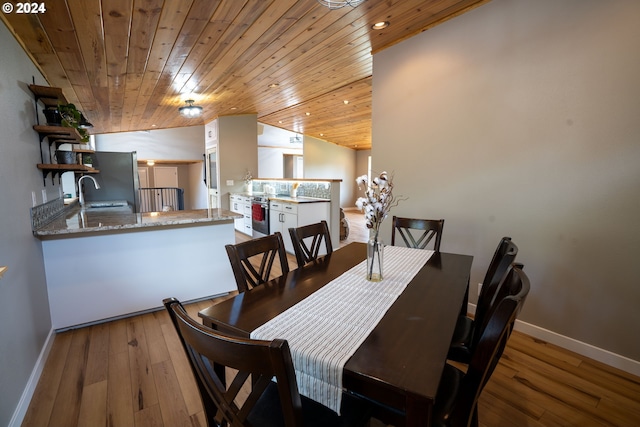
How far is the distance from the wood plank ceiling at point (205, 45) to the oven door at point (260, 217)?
1.94 m

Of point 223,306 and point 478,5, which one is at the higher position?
point 478,5

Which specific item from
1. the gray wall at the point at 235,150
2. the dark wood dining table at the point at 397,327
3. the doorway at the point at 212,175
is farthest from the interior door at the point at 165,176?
the dark wood dining table at the point at 397,327

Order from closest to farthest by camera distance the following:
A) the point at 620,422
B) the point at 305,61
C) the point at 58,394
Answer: the point at 620,422 → the point at 58,394 → the point at 305,61

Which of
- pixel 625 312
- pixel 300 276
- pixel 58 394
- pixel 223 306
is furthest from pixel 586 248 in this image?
pixel 58 394

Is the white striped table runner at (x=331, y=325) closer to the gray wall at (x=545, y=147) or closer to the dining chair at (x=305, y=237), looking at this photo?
the dining chair at (x=305, y=237)

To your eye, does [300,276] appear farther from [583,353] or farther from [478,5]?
[478,5]

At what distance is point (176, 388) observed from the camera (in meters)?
1.81

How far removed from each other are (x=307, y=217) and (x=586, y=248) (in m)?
3.35

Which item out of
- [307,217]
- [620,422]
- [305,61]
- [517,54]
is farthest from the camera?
[307,217]

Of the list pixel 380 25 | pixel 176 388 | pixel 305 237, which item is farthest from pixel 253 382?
pixel 380 25

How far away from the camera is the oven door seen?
5.39m

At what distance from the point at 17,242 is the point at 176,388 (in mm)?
1269

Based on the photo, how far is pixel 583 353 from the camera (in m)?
2.10

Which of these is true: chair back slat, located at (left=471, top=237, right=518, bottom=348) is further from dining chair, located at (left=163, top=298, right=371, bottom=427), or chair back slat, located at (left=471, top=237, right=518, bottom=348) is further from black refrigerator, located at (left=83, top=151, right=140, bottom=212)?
black refrigerator, located at (left=83, top=151, right=140, bottom=212)
